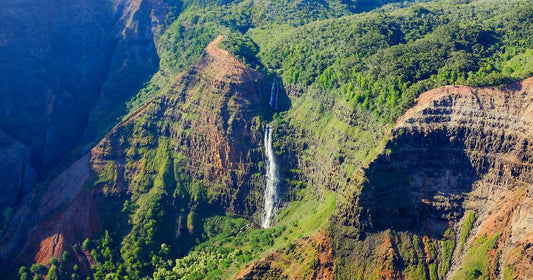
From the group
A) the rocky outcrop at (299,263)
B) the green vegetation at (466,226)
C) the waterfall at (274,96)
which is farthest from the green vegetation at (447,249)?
the waterfall at (274,96)

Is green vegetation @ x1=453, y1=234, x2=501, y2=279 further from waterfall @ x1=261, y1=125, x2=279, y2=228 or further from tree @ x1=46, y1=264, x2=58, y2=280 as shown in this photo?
tree @ x1=46, y1=264, x2=58, y2=280

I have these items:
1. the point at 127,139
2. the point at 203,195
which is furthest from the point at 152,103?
the point at 203,195

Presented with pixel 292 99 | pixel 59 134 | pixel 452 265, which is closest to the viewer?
pixel 452 265

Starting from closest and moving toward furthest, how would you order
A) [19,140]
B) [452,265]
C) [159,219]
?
[452,265]
[159,219]
[19,140]

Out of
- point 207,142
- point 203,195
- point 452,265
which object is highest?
point 207,142

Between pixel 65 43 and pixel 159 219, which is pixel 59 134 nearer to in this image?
pixel 65 43

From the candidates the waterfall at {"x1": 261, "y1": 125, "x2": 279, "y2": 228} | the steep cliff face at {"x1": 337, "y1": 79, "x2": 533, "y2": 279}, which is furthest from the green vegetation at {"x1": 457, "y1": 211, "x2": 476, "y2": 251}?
the waterfall at {"x1": 261, "y1": 125, "x2": 279, "y2": 228}
